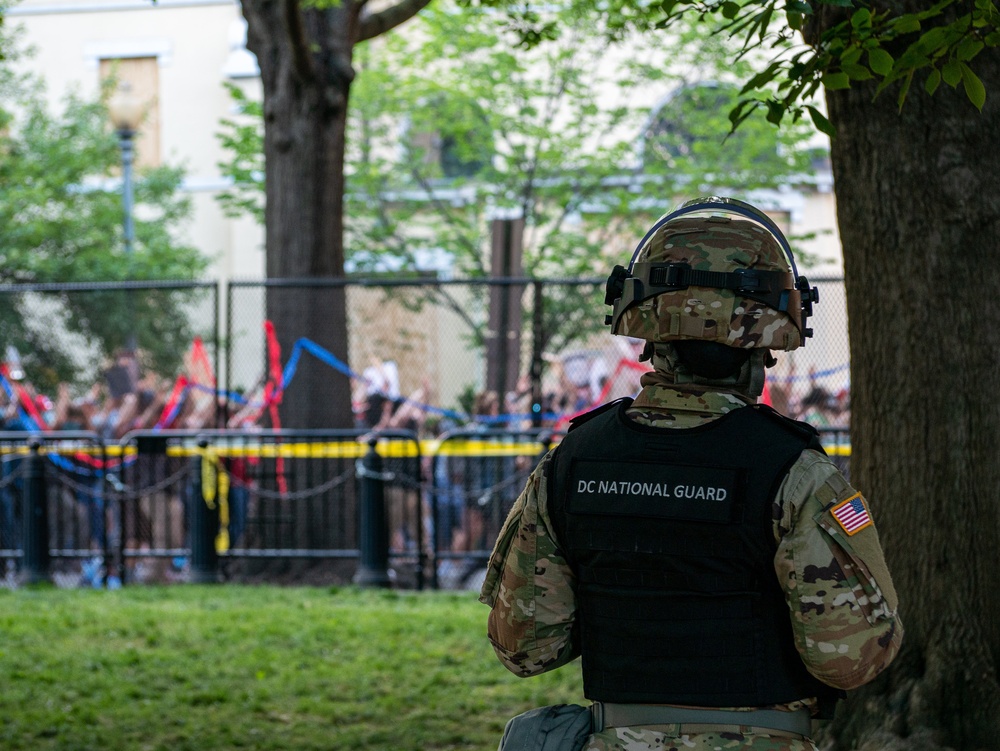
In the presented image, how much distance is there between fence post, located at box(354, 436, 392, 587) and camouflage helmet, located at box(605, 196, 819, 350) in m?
7.88

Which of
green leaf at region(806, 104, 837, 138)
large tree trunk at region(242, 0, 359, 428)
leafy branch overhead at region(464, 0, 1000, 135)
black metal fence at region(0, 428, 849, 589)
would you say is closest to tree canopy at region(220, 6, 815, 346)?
large tree trunk at region(242, 0, 359, 428)

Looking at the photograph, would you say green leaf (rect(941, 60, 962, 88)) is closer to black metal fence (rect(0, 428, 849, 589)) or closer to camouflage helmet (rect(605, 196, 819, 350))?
camouflage helmet (rect(605, 196, 819, 350))

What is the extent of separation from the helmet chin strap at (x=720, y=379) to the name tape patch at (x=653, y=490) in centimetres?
20

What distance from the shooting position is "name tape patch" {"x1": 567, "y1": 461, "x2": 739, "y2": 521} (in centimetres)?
246

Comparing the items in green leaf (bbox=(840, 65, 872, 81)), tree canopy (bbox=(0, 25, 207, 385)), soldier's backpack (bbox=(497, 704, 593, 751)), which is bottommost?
soldier's backpack (bbox=(497, 704, 593, 751))

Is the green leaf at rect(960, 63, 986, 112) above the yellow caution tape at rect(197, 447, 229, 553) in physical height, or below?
above

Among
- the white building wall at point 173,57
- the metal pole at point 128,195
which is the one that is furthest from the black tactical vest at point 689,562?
the white building wall at point 173,57

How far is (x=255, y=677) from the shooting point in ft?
24.0

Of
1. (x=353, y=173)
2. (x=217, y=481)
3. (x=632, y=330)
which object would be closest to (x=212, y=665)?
(x=217, y=481)

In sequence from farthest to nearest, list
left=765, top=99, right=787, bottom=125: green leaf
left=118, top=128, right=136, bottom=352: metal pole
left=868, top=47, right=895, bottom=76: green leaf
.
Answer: left=118, top=128, right=136, bottom=352: metal pole
left=765, top=99, right=787, bottom=125: green leaf
left=868, top=47, right=895, bottom=76: green leaf

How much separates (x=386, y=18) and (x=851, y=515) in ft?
37.7

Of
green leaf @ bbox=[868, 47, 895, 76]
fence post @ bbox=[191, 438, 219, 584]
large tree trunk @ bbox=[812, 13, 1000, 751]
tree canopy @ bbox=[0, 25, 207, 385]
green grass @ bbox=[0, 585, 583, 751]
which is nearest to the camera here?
green leaf @ bbox=[868, 47, 895, 76]

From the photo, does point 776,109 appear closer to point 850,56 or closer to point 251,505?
point 850,56

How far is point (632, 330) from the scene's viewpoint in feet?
8.89
